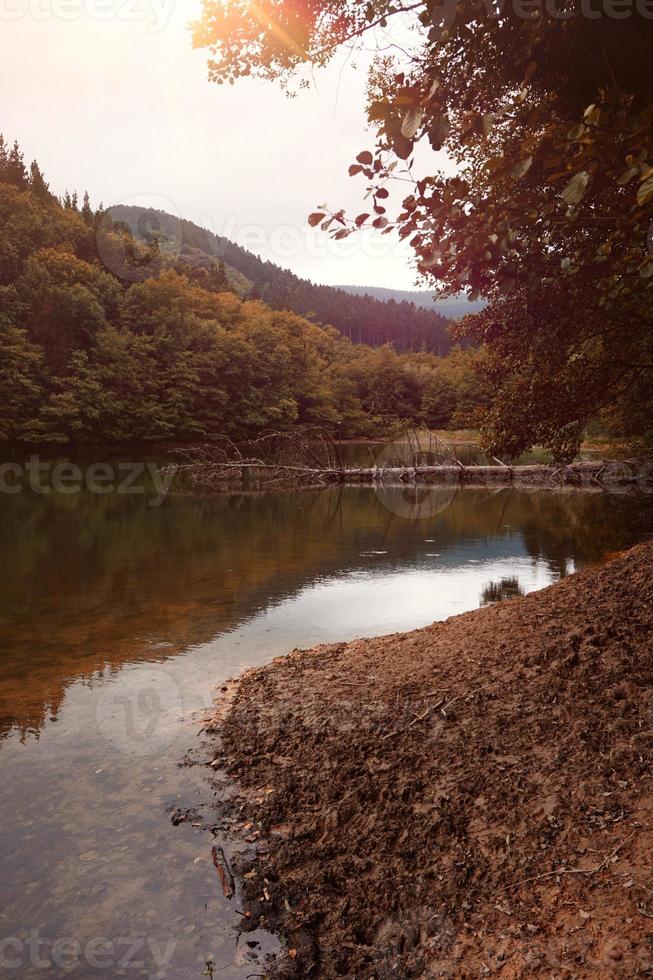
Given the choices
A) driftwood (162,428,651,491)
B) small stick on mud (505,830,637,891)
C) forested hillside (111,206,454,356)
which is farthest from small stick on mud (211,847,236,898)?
forested hillside (111,206,454,356)

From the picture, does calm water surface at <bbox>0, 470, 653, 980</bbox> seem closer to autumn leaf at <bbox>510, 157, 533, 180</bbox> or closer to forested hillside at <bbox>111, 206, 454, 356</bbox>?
autumn leaf at <bbox>510, 157, 533, 180</bbox>

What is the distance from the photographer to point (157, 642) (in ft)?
29.2

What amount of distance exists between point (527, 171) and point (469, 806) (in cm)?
367

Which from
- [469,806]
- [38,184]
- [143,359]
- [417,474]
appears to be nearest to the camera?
[469,806]

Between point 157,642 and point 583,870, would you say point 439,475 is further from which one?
point 583,870

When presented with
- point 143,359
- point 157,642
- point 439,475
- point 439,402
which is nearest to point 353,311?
point 439,402

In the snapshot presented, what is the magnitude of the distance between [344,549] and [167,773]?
444 inches

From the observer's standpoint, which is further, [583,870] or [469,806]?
[469,806]

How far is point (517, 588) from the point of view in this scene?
39.0 feet

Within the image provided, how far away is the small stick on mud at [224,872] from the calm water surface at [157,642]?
5cm

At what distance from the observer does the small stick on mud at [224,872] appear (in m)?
3.73

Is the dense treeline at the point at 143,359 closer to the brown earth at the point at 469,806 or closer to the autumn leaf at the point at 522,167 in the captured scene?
the brown earth at the point at 469,806

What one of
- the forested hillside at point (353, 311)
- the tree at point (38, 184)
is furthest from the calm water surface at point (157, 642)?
the forested hillside at point (353, 311)

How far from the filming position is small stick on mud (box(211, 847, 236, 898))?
3.73 m
